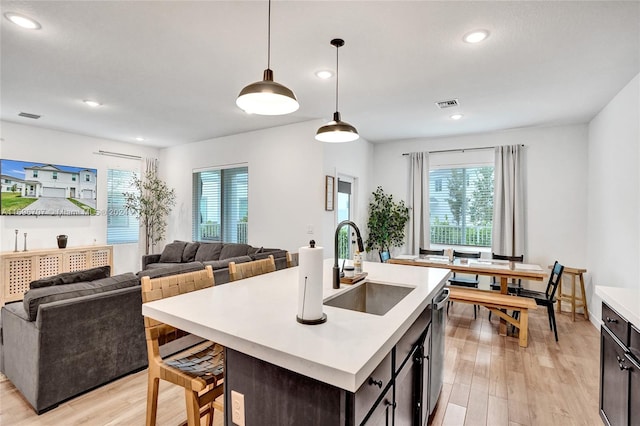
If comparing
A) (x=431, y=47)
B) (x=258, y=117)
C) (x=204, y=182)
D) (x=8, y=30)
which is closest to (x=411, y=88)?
(x=431, y=47)

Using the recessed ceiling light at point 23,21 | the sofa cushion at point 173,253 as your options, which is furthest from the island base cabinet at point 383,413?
the sofa cushion at point 173,253

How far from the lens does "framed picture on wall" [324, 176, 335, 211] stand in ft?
15.5

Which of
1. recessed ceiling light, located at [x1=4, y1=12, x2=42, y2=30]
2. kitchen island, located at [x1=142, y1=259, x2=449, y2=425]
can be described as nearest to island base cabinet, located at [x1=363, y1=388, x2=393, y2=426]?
kitchen island, located at [x1=142, y1=259, x2=449, y2=425]

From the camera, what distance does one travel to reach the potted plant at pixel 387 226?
5910 mm

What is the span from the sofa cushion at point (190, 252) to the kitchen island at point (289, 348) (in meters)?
4.40

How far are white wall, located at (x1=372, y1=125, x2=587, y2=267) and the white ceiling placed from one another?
1.45ft

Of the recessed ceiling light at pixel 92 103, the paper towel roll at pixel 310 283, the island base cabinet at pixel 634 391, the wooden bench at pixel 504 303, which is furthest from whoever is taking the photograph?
the recessed ceiling light at pixel 92 103

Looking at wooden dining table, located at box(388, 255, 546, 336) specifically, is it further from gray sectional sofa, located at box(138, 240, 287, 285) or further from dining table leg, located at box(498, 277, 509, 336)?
gray sectional sofa, located at box(138, 240, 287, 285)

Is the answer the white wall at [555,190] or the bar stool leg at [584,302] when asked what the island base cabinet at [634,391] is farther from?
the white wall at [555,190]

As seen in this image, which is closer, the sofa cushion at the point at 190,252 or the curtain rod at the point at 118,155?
the sofa cushion at the point at 190,252

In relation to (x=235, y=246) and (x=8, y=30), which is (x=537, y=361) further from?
(x=8, y=30)

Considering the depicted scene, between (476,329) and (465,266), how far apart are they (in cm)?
80

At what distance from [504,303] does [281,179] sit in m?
3.49

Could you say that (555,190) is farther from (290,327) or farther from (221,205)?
(221,205)
